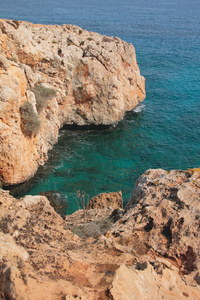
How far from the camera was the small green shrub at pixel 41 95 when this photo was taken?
21312 millimetres

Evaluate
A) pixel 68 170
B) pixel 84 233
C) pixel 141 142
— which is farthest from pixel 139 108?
pixel 84 233

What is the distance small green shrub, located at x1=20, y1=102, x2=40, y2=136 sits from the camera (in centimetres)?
1850

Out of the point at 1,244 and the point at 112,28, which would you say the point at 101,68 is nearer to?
the point at 1,244

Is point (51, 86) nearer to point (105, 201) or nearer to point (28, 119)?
point (28, 119)

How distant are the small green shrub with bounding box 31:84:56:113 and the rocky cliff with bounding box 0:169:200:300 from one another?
39.3 ft

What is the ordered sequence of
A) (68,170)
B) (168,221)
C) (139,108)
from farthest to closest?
(139,108) < (68,170) < (168,221)

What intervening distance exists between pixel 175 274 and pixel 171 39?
61182 mm

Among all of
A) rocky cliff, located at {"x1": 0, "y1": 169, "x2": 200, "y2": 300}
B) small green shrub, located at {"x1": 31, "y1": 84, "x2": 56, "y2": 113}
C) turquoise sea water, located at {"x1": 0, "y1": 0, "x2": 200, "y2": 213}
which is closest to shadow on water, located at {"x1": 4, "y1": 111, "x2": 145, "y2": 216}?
turquoise sea water, located at {"x1": 0, "y1": 0, "x2": 200, "y2": 213}

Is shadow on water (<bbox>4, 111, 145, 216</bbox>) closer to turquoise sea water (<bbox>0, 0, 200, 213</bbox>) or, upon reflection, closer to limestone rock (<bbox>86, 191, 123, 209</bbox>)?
turquoise sea water (<bbox>0, 0, 200, 213</bbox>)

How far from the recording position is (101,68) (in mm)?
27562

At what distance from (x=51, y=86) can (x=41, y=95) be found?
3.51 metres

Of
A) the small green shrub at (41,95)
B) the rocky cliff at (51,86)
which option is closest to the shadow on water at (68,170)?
the rocky cliff at (51,86)

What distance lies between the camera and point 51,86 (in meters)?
24.8

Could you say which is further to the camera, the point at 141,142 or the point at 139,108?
the point at 139,108
